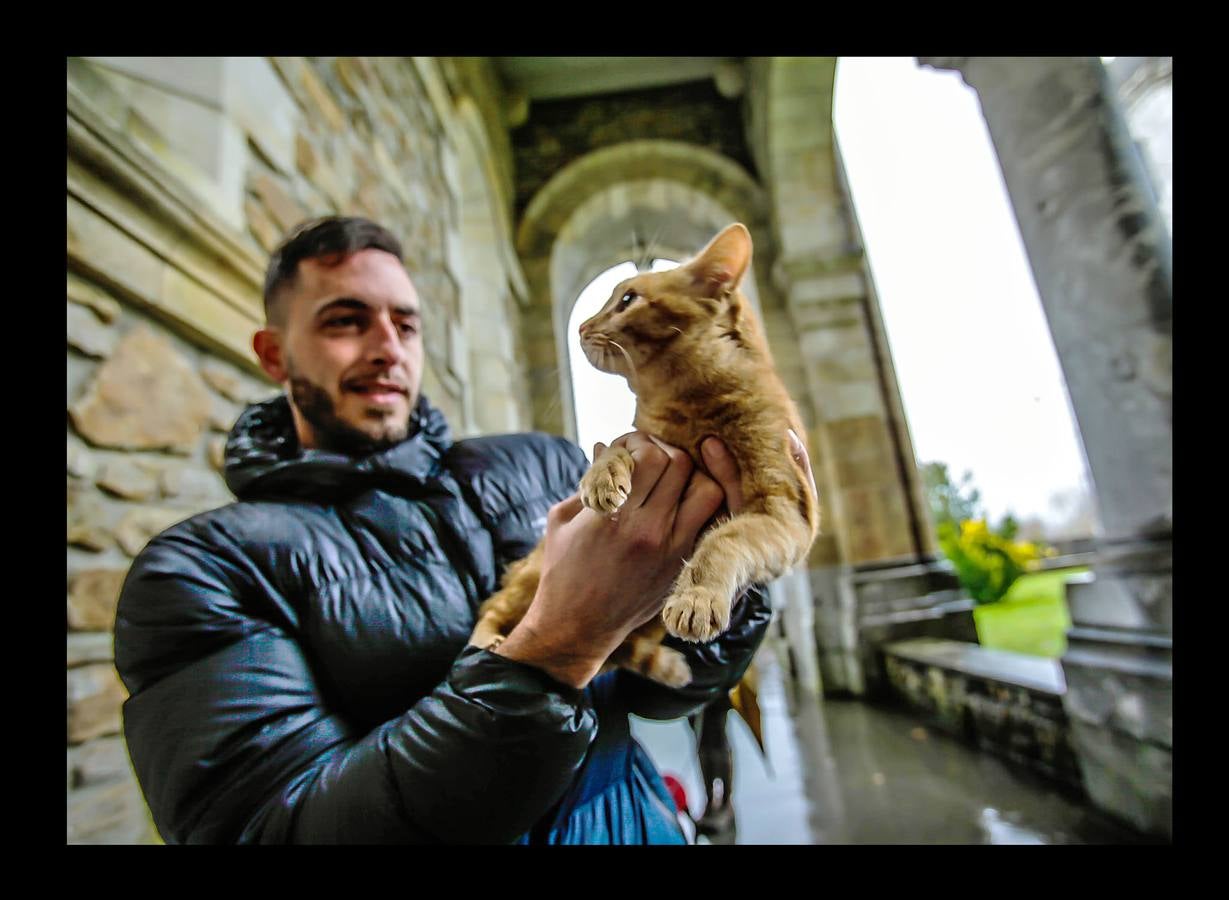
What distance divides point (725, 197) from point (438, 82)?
113 inches

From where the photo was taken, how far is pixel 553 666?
19.6 inches

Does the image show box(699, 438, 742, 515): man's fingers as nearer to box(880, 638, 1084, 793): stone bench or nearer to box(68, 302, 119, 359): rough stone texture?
box(68, 302, 119, 359): rough stone texture

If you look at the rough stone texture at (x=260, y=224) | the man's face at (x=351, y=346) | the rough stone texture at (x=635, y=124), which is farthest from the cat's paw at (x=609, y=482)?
the rough stone texture at (x=260, y=224)

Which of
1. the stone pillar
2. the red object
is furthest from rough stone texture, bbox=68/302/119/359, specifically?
the stone pillar

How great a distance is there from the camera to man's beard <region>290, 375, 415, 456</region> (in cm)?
68

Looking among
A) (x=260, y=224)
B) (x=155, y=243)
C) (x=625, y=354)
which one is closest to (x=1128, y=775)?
(x=625, y=354)

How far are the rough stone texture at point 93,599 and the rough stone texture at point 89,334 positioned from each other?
0.42 metres

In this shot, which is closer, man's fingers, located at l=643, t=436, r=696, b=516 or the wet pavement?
man's fingers, located at l=643, t=436, r=696, b=516

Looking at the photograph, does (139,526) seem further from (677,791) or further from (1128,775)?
(1128,775)

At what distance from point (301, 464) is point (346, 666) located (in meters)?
0.26

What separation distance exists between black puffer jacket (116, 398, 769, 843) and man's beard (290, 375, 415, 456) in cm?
2

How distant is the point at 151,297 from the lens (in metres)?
1.08
